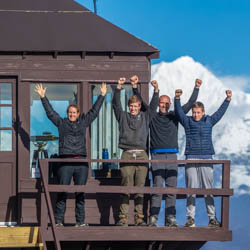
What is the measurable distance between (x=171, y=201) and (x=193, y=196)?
38 centimetres

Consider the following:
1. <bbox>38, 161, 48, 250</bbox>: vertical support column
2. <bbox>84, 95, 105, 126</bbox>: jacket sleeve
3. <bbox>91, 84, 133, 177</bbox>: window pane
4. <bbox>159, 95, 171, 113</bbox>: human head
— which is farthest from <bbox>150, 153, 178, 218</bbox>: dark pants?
<bbox>38, 161, 48, 250</bbox>: vertical support column

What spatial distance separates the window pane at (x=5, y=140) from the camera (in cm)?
1333

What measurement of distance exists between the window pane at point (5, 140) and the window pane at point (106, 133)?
1.53 meters

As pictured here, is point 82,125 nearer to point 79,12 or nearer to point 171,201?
point 171,201

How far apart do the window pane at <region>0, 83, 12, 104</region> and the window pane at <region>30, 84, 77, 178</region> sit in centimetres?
40

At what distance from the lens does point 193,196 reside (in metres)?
11.6

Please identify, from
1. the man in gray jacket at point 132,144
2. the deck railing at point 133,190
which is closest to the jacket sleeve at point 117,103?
the man in gray jacket at point 132,144

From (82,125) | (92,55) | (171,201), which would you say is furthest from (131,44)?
(171,201)

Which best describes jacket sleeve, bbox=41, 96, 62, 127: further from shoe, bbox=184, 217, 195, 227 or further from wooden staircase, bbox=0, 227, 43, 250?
shoe, bbox=184, 217, 195, 227

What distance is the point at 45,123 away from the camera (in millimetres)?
13344

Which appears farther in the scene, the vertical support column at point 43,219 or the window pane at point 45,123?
the window pane at point 45,123

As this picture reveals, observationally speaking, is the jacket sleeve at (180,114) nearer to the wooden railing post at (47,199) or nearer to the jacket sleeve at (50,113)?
the jacket sleeve at (50,113)

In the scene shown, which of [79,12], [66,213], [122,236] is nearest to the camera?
[122,236]

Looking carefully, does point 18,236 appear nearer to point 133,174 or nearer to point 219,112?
point 133,174
